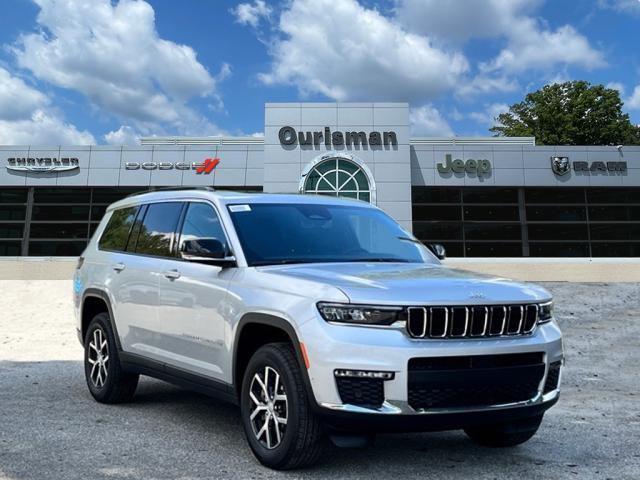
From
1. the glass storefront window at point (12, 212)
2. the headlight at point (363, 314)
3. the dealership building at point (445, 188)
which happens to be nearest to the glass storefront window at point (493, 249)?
the dealership building at point (445, 188)

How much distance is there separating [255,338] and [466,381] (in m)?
1.43

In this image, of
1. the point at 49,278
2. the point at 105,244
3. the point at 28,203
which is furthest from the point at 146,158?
the point at 105,244

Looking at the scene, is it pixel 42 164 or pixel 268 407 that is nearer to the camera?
pixel 268 407

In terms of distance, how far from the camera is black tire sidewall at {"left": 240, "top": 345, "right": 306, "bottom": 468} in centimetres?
362

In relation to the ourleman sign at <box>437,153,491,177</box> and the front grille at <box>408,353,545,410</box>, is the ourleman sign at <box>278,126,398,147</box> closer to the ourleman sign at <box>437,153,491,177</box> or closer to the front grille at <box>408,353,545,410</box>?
the ourleman sign at <box>437,153,491,177</box>

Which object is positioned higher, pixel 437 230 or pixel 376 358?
pixel 437 230

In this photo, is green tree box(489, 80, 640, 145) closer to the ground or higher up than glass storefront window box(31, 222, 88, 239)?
higher up

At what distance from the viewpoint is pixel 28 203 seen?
3506 centimetres

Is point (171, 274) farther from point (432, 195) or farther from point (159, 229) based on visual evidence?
point (432, 195)

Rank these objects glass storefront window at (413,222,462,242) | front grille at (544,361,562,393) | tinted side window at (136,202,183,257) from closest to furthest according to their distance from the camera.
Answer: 1. front grille at (544,361,562,393)
2. tinted side window at (136,202,183,257)
3. glass storefront window at (413,222,462,242)

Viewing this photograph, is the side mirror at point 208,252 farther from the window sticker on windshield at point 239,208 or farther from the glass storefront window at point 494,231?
the glass storefront window at point 494,231

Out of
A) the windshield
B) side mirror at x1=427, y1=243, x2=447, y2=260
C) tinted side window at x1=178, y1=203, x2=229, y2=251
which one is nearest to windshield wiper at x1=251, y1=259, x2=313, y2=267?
the windshield

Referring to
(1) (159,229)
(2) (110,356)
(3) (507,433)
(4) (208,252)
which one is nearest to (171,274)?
(1) (159,229)

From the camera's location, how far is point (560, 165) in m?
33.9
